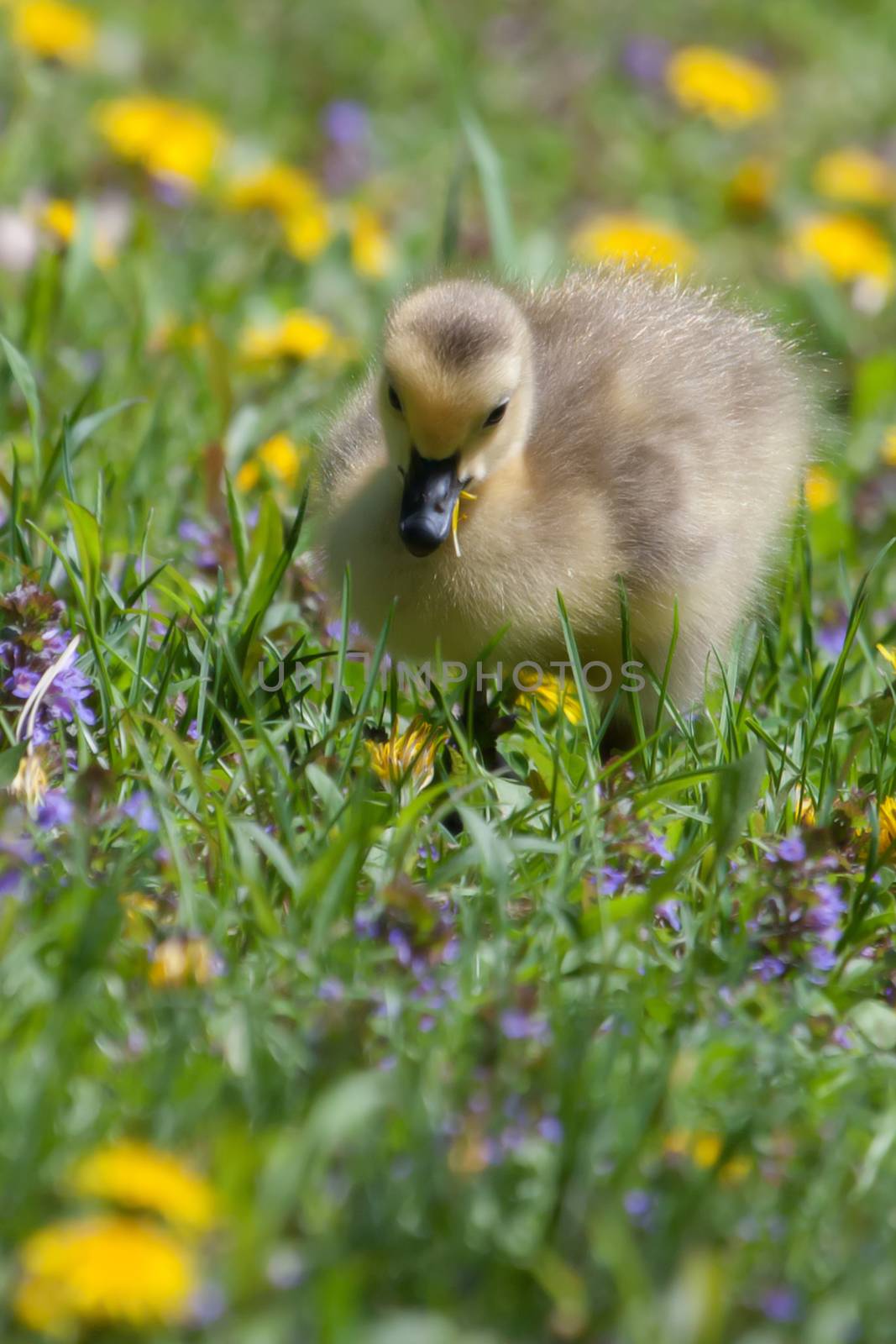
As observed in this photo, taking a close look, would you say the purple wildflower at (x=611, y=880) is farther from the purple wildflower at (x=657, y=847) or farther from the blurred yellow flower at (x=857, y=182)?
the blurred yellow flower at (x=857, y=182)

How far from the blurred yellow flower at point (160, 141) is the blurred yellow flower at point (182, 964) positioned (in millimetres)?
3347

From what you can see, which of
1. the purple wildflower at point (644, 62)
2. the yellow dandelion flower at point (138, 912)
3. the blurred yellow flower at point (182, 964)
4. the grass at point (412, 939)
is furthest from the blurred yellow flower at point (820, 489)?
the purple wildflower at point (644, 62)

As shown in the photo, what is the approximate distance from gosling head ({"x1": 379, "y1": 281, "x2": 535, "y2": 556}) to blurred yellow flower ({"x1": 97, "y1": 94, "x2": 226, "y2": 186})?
2.33 meters

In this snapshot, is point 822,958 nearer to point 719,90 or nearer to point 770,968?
point 770,968

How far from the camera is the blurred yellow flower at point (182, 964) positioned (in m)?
1.92

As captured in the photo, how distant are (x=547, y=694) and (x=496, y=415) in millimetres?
458

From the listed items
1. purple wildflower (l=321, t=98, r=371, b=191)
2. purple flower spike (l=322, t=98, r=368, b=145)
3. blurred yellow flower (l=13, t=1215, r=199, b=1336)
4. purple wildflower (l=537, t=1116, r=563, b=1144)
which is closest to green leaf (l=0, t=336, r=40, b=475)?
purple wildflower (l=537, t=1116, r=563, b=1144)

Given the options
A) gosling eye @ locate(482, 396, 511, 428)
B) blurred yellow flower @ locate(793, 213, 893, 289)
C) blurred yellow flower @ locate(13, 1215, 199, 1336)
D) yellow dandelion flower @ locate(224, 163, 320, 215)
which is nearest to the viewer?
blurred yellow flower @ locate(13, 1215, 199, 1336)

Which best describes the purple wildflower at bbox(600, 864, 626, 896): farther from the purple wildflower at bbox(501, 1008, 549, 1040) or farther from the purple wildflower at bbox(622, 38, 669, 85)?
the purple wildflower at bbox(622, 38, 669, 85)

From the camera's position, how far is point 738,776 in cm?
218

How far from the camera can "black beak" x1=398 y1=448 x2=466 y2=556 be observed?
254 cm

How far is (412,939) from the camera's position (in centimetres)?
207

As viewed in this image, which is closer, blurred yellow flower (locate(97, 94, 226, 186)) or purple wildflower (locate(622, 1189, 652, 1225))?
purple wildflower (locate(622, 1189, 652, 1225))

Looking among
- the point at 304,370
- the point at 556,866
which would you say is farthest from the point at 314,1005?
the point at 304,370
